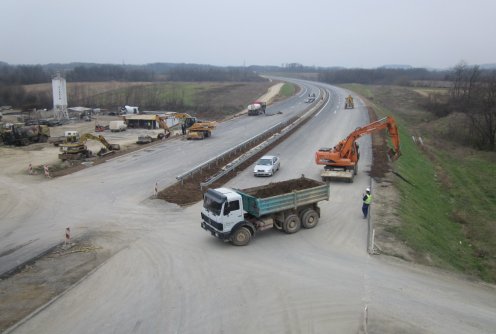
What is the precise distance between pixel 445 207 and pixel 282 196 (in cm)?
1680

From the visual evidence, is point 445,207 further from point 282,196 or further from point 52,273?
point 52,273

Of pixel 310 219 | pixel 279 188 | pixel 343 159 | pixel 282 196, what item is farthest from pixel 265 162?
pixel 282 196

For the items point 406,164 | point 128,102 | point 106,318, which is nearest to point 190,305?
point 106,318

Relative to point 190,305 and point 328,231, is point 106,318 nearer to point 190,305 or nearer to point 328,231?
point 190,305

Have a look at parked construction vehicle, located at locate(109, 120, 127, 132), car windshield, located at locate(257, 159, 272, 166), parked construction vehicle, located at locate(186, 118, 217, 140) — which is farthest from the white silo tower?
car windshield, located at locate(257, 159, 272, 166)

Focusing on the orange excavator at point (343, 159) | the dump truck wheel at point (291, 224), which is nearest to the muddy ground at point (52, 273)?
the dump truck wheel at point (291, 224)

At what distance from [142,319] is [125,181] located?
68.7ft

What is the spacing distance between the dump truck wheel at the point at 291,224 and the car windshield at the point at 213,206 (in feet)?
12.3

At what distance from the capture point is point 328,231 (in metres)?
22.9

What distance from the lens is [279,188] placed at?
23859mm

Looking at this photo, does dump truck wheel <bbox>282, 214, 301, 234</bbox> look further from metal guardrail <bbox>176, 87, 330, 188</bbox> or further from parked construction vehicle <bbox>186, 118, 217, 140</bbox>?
parked construction vehicle <bbox>186, 118, 217, 140</bbox>

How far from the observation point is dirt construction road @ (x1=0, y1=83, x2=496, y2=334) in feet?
47.8

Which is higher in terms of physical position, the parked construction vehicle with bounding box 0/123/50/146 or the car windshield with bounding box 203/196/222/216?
the car windshield with bounding box 203/196/222/216

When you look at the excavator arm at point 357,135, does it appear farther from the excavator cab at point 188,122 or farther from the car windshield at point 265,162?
the excavator cab at point 188,122
